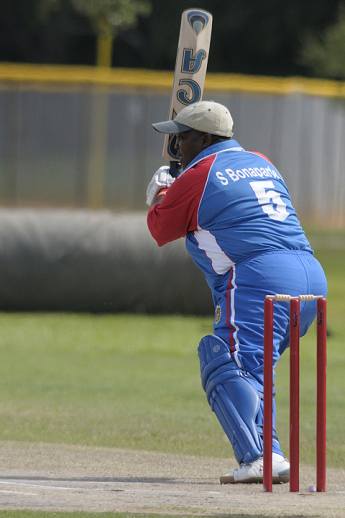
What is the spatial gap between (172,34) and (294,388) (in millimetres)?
37262

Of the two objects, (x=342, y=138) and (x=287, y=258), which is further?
(x=342, y=138)

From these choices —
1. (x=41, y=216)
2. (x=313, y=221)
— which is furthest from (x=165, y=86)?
(x=41, y=216)

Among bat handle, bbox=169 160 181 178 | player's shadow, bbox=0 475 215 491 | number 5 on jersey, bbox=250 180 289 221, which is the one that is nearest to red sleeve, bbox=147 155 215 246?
number 5 on jersey, bbox=250 180 289 221

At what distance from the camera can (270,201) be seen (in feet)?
24.9

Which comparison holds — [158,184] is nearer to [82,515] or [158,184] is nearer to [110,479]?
[110,479]

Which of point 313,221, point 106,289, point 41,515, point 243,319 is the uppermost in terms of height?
point 243,319

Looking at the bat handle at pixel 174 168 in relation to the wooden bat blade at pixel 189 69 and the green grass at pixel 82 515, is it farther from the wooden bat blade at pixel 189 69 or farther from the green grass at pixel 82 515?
the green grass at pixel 82 515

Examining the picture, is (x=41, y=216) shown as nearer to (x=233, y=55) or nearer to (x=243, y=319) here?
(x=243, y=319)

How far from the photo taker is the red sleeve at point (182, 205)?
7.54m

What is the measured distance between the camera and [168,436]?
962cm

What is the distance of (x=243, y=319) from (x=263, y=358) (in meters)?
0.26

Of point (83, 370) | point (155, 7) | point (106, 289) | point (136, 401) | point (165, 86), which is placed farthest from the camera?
point (155, 7)

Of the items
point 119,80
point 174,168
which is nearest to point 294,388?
point 174,168

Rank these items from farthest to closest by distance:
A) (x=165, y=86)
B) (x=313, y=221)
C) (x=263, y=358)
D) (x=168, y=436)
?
(x=313, y=221) < (x=165, y=86) < (x=168, y=436) < (x=263, y=358)
